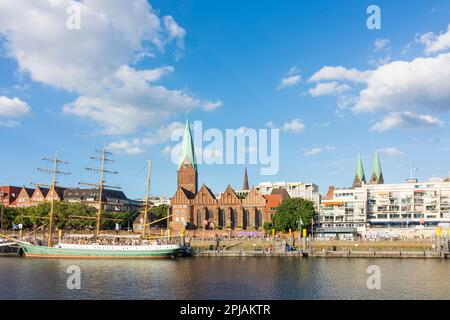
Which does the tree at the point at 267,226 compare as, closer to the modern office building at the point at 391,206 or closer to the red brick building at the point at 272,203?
the red brick building at the point at 272,203

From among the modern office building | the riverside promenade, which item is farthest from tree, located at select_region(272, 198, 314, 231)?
the modern office building

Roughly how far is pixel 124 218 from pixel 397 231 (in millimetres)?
86387

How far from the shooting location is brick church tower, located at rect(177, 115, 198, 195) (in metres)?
161

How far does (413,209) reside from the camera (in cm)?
12838

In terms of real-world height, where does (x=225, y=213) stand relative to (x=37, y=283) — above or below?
above

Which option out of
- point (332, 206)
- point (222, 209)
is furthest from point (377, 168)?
A: point (222, 209)

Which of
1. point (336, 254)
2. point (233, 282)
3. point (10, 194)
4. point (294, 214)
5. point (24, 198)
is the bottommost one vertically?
point (233, 282)

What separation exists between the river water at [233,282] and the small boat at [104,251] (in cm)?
1959

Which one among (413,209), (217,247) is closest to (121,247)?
(217,247)

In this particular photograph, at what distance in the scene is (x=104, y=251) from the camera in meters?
97.1

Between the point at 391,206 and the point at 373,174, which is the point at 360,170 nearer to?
the point at 373,174

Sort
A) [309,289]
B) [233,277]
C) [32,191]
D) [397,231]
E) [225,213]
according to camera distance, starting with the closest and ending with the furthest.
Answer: [309,289] < [233,277] < [397,231] < [225,213] < [32,191]

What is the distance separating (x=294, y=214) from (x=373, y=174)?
80.4m
